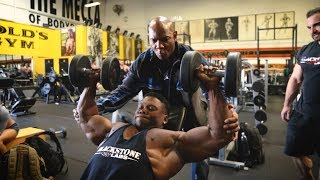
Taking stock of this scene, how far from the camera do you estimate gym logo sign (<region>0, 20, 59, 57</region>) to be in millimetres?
7113

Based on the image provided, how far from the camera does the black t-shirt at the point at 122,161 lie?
116 cm

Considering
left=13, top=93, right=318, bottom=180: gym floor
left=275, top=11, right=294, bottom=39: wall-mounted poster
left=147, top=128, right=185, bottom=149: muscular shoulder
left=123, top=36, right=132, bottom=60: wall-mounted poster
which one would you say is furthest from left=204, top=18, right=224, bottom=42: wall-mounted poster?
left=147, top=128, right=185, bottom=149: muscular shoulder

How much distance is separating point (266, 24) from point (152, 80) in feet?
30.9

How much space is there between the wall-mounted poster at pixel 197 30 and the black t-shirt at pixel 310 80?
9.25m

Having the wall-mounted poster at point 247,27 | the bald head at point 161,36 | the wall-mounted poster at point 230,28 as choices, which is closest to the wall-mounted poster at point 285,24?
the wall-mounted poster at point 247,27

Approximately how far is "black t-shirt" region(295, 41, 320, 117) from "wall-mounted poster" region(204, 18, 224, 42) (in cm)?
901

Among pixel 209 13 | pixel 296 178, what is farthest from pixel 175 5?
pixel 296 178

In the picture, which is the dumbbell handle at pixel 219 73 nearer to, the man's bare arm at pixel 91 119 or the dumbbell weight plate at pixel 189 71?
the dumbbell weight plate at pixel 189 71

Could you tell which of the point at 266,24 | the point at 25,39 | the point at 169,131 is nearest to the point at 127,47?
the point at 25,39

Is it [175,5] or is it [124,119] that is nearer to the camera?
[124,119]

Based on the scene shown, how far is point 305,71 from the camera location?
177cm

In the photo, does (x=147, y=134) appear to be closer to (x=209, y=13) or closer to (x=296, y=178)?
(x=296, y=178)

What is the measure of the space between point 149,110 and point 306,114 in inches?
40.1

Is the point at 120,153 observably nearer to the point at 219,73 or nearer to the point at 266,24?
the point at 219,73
